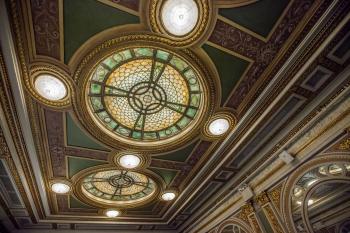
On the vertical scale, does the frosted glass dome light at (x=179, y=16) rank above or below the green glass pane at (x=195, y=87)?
below

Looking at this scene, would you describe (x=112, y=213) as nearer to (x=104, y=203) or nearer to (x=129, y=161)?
(x=104, y=203)

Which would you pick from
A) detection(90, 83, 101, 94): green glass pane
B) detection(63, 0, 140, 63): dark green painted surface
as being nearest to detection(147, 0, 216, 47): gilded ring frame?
detection(63, 0, 140, 63): dark green painted surface

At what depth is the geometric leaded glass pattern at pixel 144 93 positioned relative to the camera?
430 centimetres

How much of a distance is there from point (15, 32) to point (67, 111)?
180 cm

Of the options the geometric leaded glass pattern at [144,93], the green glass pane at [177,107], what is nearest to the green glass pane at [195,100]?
the geometric leaded glass pattern at [144,93]

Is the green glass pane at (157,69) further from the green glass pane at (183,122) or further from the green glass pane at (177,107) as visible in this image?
the green glass pane at (183,122)

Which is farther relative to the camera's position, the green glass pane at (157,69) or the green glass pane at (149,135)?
the green glass pane at (149,135)

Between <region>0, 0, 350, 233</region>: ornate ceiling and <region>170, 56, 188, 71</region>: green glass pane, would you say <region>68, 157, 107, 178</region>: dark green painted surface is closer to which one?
<region>0, 0, 350, 233</region>: ornate ceiling

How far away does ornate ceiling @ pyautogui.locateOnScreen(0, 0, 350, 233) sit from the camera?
345cm

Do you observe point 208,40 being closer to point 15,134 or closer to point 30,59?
point 30,59

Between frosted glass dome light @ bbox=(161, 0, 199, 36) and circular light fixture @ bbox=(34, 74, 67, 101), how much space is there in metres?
2.28

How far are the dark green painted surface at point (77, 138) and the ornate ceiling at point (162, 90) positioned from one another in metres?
0.04

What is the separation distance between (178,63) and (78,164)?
4.11m

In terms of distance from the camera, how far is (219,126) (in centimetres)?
540
